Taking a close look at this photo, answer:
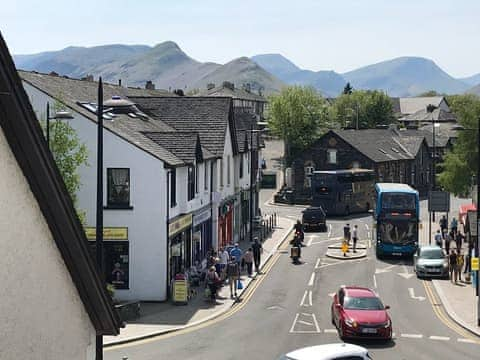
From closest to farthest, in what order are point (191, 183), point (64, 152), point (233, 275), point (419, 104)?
point (64, 152) → point (233, 275) → point (191, 183) → point (419, 104)

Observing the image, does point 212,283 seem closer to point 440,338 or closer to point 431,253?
point 440,338

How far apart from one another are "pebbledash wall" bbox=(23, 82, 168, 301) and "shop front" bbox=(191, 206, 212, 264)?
19.5 ft

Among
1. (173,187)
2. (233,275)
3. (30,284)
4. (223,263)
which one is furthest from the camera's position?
(223,263)

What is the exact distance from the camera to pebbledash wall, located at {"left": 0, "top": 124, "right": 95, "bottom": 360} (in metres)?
6.31

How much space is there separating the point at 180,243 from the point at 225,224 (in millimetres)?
13173

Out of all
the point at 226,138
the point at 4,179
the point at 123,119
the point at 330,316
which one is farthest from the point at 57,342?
the point at 226,138

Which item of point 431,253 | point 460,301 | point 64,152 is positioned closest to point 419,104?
point 431,253

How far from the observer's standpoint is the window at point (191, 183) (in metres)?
36.9

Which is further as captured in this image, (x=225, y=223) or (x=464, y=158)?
(x=464, y=158)

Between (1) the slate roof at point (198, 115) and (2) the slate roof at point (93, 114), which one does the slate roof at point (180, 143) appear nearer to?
(2) the slate roof at point (93, 114)

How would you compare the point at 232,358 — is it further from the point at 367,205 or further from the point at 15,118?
the point at 367,205

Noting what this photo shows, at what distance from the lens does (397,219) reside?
150ft

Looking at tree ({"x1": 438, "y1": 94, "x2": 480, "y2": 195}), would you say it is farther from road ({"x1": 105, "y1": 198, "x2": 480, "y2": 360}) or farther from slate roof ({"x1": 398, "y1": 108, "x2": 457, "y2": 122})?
slate roof ({"x1": 398, "y1": 108, "x2": 457, "y2": 122})

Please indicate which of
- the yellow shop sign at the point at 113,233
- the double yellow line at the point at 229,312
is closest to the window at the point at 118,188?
the yellow shop sign at the point at 113,233
